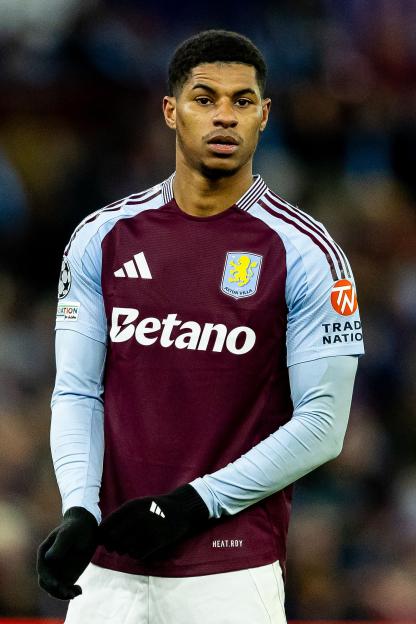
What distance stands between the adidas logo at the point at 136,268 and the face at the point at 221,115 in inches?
9.6

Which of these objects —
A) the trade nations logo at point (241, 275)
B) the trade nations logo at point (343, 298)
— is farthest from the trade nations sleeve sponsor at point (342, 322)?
the trade nations logo at point (241, 275)

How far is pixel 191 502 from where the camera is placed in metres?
2.56

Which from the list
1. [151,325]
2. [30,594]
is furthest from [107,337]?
[30,594]

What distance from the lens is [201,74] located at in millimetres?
2738

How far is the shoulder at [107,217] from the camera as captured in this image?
2.80 m

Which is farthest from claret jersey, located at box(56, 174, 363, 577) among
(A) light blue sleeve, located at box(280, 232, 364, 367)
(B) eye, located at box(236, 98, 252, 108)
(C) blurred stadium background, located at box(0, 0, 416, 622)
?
(C) blurred stadium background, located at box(0, 0, 416, 622)

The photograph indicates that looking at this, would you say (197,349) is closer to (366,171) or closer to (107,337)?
(107,337)

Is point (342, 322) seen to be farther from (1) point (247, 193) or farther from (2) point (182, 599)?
(2) point (182, 599)

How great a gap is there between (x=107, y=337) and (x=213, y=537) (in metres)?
0.51

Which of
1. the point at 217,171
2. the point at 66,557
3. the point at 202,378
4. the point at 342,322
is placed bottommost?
the point at 66,557

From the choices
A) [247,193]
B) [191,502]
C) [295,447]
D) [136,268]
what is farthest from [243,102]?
[191,502]

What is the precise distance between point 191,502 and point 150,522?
11 cm

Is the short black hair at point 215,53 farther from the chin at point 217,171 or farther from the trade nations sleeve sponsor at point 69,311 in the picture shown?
the trade nations sleeve sponsor at point 69,311

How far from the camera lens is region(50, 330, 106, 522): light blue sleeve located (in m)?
2.68
